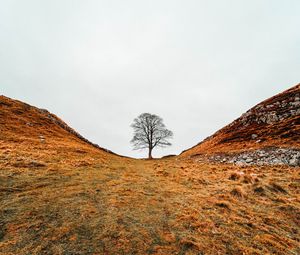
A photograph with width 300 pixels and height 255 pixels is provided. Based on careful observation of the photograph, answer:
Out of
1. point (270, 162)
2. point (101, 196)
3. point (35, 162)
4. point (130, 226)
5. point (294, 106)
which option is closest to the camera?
point (130, 226)

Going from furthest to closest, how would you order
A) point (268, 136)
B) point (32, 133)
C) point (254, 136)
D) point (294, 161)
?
point (32, 133), point (254, 136), point (268, 136), point (294, 161)

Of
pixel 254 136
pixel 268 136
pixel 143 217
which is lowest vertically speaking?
pixel 143 217

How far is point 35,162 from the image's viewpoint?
17688 mm

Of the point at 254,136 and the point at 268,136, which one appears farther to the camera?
the point at 254,136

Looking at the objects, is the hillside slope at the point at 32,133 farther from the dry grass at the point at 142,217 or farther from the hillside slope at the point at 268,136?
the hillside slope at the point at 268,136

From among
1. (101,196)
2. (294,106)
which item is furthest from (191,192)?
(294,106)

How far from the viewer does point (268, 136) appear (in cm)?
3178

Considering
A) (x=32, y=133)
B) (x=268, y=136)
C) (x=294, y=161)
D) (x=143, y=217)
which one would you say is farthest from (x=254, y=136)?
(x=32, y=133)

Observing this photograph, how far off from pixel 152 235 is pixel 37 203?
5.69 m

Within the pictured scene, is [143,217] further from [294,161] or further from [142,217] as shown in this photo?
[294,161]

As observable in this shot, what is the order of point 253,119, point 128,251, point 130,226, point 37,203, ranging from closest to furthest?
point 128,251 < point 130,226 < point 37,203 < point 253,119

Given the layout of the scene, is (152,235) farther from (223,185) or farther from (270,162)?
(270,162)

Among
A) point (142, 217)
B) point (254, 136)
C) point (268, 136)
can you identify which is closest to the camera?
point (142, 217)

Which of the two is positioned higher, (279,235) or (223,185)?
(223,185)
